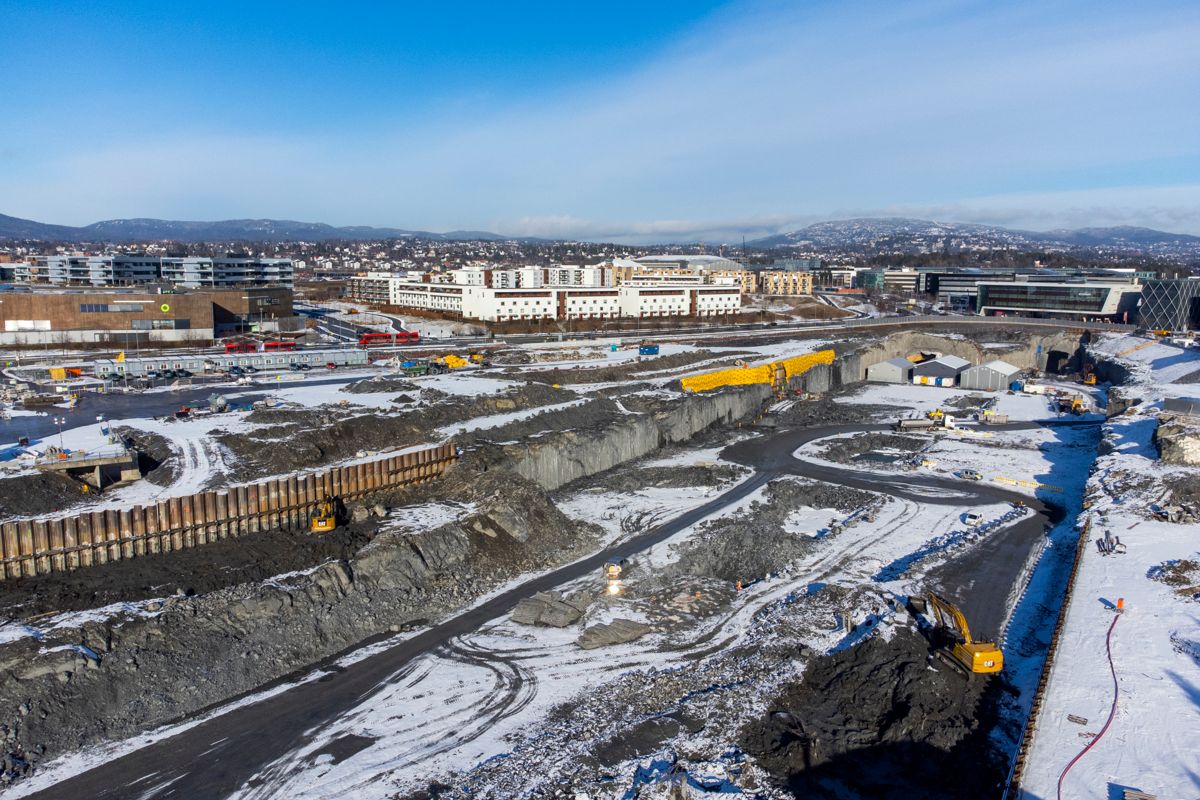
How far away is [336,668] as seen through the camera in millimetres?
19344

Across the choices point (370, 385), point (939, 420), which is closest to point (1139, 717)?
point (939, 420)

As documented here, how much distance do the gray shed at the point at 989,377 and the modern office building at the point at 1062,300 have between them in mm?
47331

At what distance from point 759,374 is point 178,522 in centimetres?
4066

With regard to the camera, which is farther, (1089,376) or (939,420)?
(1089,376)

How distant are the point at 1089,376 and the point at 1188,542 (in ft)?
153

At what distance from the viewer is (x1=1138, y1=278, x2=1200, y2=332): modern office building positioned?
8194cm

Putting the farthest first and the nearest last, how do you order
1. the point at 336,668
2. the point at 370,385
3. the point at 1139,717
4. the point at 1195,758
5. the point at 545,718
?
the point at 370,385
the point at 336,668
the point at 545,718
the point at 1139,717
the point at 1195,758

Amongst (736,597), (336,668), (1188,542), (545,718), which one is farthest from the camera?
(1188,542)

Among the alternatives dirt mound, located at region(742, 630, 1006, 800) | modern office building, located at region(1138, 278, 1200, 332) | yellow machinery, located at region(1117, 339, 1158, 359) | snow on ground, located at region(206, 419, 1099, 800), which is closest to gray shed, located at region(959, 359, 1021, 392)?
yellow machinery, located at region(1117, 339, 1158, 359)

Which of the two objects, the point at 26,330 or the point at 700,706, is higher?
the point at 26,330

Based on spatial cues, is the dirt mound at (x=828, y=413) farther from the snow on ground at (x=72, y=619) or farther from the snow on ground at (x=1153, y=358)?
the snow on ground at (x=72, y=619)

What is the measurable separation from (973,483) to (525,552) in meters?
22.0

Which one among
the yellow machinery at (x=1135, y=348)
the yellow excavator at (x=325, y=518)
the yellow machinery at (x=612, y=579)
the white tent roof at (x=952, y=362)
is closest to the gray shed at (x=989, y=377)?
the white tent roof at (x=952, y=362)

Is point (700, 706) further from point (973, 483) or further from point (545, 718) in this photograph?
point (973, 483)
